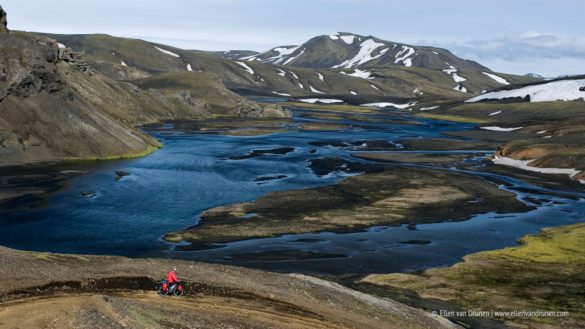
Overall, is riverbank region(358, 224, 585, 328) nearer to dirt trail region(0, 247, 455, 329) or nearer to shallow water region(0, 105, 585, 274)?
shallow water region(0, 105, 585, 274)

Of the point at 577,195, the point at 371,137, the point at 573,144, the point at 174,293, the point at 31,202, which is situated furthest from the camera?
the point at 371,137

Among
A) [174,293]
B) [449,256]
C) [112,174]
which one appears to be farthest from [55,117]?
[174,293]

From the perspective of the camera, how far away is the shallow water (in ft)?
184

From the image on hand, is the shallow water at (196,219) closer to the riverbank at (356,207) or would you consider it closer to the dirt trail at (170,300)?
the riverbank at (356,207)

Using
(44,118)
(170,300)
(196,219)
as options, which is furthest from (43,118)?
(170,300)

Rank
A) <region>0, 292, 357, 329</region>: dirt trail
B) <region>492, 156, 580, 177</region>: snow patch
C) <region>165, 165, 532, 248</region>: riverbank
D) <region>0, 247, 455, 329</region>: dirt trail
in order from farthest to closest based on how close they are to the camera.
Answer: <region>492, 156, 580, 177</region>: snow patch
<region>165, 165, 532, 248</region>: riverbank
<region>0, 247, 455, 329</region>: dirt trail
<region>0, 292, 357, 329</region>: dirt trail

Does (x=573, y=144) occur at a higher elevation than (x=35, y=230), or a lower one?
higher

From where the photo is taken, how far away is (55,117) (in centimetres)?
11000

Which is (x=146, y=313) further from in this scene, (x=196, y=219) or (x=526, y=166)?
(x=526, y=166)

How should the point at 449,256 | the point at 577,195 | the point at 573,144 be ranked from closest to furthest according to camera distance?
the point at 449,256
the point at 577,195
the point at 573,144

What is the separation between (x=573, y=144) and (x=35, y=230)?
119 meters

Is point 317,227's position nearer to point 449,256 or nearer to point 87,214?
point 449,256

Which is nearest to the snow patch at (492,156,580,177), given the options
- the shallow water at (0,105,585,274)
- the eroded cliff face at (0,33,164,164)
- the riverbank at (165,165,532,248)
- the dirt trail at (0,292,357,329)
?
the shallow water at (0,105,585,274)

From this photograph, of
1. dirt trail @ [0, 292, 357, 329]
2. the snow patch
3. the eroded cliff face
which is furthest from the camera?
the snow patch
